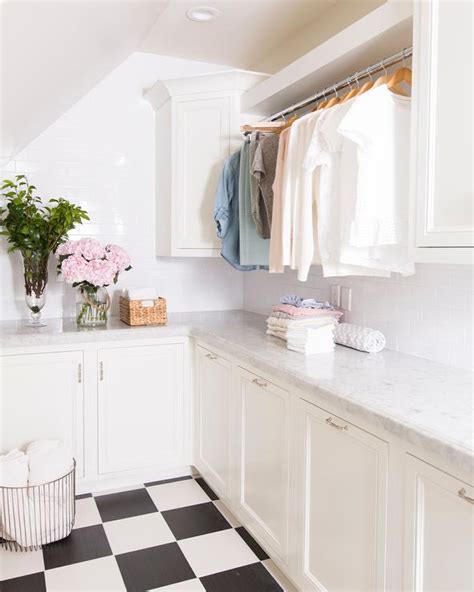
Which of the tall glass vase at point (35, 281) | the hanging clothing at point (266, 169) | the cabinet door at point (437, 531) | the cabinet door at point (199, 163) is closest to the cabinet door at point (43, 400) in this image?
the tall glass vase at point (35, 281)

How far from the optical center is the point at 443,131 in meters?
1.57

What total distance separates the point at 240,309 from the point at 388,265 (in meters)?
1.84

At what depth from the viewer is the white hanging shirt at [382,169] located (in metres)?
1.84

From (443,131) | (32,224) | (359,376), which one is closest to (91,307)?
(32,224)

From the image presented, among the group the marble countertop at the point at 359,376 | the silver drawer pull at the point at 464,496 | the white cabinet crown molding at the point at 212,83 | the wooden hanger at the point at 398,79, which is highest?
the white cabinet crown molding at the point at 212,83

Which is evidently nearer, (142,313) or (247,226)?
(247,226)

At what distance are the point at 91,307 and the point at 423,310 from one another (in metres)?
1.71

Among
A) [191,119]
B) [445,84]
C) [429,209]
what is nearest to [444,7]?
[445,84]

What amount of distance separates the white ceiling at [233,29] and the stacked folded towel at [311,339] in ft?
5.38

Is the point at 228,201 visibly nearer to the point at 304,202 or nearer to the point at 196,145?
the point at 196,145

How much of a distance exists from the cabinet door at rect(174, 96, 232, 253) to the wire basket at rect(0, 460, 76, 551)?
1500 millimetres

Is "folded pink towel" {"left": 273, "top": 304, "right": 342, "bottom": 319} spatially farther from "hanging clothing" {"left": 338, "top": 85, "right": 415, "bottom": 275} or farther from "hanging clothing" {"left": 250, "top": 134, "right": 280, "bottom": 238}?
"hanging clothing" {"left": 338, "top": 85, "right": 415, "bottom": 275}

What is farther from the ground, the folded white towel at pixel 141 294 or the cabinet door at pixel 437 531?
the folded white towel at pixel 141 294

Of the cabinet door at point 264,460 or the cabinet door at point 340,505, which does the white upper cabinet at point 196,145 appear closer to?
the cabinet door at point 264,460
